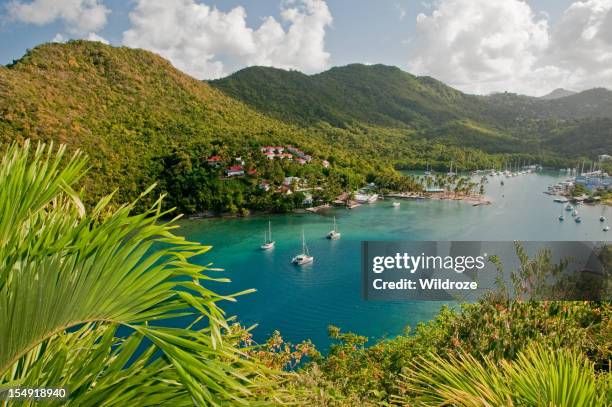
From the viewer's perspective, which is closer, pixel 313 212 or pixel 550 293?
pixel 550 293

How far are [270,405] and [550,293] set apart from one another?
6.02 m

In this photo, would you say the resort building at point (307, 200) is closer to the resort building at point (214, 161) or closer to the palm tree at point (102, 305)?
the resort building at point (214, 161)

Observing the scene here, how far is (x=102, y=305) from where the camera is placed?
0.67 metres

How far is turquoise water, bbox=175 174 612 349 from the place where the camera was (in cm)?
1381

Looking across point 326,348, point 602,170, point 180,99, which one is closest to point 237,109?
point 180,99

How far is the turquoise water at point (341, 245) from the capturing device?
1381cm

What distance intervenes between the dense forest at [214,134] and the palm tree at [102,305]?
6.78 meters

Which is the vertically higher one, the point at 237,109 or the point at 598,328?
the point at 237,109

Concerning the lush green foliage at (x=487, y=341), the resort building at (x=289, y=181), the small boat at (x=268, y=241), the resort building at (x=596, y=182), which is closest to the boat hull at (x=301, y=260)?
the small boat at (x=268, y=241)

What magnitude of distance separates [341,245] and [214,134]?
2125cm

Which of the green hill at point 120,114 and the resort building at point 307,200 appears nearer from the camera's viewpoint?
the green hill at point 120,114

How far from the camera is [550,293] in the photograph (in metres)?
5.52

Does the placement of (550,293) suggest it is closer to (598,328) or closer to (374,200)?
(598,328)

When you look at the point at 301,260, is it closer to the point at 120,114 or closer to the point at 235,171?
the point at 235,171
